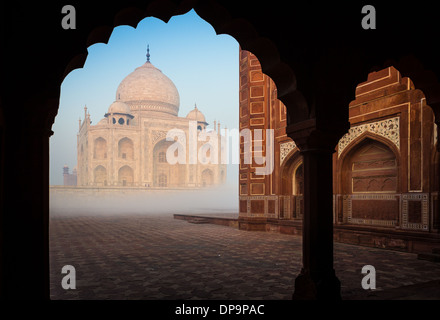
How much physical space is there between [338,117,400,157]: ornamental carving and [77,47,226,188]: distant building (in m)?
30.2

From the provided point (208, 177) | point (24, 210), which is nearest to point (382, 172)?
point (24, 210)

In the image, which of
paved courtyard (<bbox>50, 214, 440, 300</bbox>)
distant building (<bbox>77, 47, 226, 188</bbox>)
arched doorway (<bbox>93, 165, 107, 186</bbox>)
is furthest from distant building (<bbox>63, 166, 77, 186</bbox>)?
paved courtyard (<bbox>50, 214, 440, 300</bbox>)

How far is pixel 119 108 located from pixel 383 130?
111ft

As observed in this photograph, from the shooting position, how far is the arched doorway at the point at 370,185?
27.0 ft

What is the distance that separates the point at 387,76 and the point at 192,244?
6.21m

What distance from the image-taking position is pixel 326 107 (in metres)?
3.82

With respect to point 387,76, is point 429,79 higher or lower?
lower

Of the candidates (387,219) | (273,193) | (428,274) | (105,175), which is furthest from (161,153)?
(428,274)

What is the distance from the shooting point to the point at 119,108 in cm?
3822

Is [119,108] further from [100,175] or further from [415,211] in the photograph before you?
[415,211]

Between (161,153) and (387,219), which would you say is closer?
(387,219)

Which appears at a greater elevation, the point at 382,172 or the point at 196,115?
the point at 196,115

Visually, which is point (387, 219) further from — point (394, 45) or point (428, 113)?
point (394, 45)
